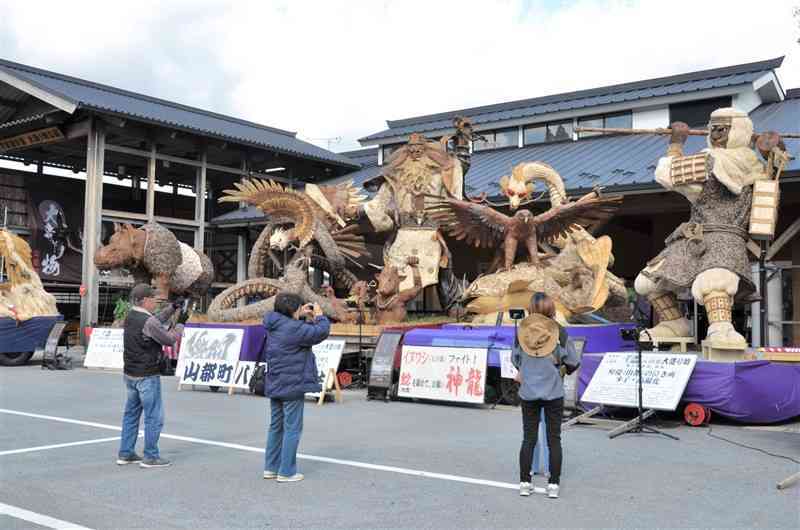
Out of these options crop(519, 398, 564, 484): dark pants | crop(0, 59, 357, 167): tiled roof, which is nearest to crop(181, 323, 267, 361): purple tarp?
crop(519, 398, 564, 484): dark pants

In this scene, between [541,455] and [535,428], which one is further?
[541,455]

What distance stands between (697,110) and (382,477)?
49.9 ft

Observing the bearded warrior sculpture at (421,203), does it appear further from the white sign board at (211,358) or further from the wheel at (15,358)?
the wheel at (15,358)

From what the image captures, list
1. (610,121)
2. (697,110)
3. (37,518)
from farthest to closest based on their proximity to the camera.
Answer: (610,121), (697,110), (37,518)

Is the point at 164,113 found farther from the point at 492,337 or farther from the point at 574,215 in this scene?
the point at 492,337

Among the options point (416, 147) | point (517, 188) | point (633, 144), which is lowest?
point (517, 188)

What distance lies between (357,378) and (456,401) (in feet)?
9.43

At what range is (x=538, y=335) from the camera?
531cm

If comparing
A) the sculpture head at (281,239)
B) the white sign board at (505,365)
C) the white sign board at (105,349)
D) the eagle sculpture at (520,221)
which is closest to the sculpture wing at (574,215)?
the eagle sculpture at (520,221)

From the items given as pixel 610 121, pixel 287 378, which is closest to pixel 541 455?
pixel 287 378

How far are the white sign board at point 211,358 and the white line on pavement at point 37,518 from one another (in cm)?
685

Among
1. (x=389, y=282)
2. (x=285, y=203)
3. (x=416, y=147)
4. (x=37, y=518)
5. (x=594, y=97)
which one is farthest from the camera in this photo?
(x=594, y=97)

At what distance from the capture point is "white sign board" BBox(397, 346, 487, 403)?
9898 mm

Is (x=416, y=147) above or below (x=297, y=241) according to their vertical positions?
above
